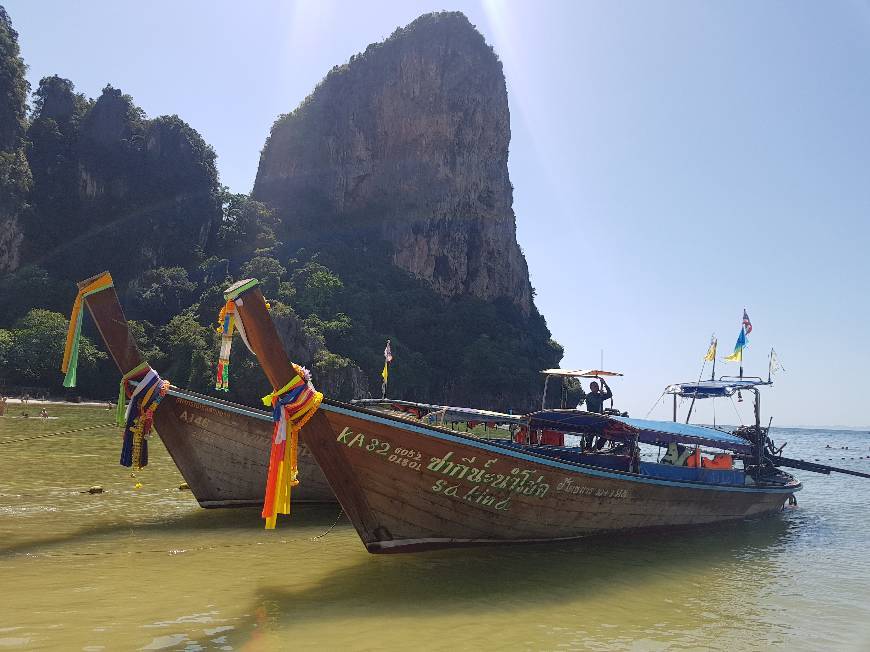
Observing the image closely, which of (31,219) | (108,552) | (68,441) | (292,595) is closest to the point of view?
(292,595)

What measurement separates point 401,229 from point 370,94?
74.8 ft

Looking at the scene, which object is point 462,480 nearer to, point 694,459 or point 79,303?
point 79,303

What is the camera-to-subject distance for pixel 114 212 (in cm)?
7081

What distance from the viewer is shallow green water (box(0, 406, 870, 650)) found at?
5820 millimetres

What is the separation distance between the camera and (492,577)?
8.05 metres

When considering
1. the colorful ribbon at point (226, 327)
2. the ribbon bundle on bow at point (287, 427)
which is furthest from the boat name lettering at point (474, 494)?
the colorful ribbon at point (226, 327)

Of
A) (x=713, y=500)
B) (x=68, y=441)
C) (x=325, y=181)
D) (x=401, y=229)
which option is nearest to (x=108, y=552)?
(x=713, y=500)

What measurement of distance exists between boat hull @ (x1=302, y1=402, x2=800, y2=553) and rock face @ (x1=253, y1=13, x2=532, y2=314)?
243 ft

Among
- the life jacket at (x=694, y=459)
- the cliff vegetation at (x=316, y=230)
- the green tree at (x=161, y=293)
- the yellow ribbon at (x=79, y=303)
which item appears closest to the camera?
the yellow ribbon at (x=79, y=303)

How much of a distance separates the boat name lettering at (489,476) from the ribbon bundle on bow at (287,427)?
1.92m

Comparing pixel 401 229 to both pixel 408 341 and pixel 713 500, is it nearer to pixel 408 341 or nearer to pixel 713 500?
pixel 408 341

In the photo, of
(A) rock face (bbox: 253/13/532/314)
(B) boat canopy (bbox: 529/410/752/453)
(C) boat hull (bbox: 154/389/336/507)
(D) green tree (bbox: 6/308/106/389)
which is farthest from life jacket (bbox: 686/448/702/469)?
(A) rock face (bbox: 253/13/532/314)

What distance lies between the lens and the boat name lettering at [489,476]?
827 cm

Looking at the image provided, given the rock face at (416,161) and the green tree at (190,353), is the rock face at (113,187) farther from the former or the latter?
the green tree at (190,353)
